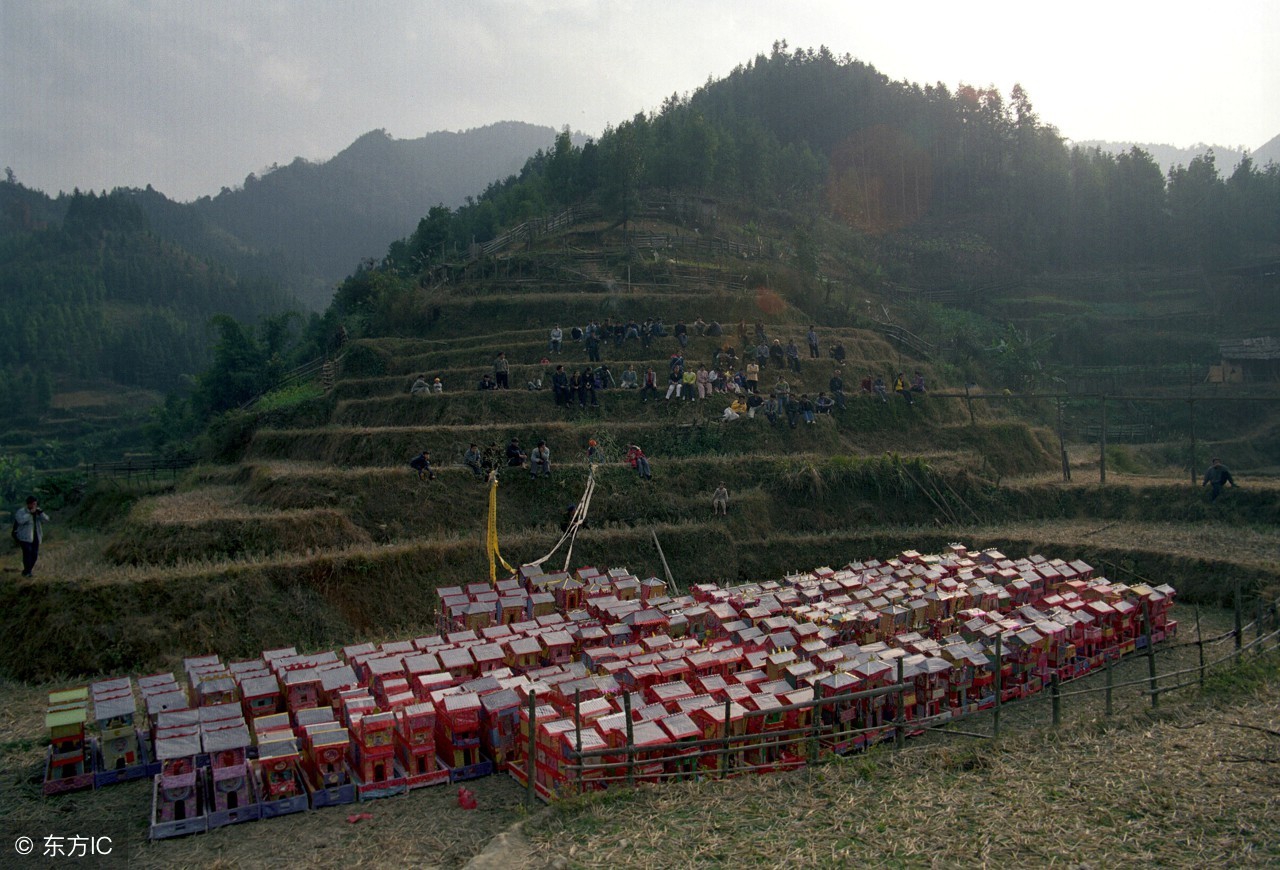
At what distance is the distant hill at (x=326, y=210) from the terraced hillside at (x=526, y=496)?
124m

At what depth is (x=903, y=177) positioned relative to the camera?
69.7 metres

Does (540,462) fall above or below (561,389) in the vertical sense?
below

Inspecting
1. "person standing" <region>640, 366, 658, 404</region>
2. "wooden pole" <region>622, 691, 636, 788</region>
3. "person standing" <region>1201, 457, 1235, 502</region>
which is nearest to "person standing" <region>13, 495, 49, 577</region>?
"wooden pole" <region>622, 691, 636, 788</region>

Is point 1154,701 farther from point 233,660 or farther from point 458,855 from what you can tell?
point 233,660

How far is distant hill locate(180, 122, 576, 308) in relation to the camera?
157 meters

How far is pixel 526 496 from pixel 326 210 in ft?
569

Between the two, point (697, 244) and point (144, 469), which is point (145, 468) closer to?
point (144, 469)


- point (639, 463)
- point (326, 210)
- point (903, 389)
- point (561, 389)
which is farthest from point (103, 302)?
point (903, 389)

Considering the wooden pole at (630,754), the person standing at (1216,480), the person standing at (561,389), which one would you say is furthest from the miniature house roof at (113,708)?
the person standing at (1216,480)

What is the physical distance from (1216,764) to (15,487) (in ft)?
168

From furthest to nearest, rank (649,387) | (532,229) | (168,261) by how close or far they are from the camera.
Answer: (168,261)
(532,229)
(649,387)

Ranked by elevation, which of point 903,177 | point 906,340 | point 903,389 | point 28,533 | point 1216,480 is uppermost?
point 903,177

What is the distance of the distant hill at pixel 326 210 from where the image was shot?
156625mm

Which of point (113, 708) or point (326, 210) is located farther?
point (326, 210)
